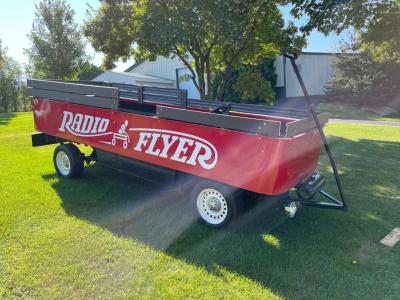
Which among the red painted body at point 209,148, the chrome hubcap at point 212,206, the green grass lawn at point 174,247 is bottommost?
the green grass lawn at point 174,247

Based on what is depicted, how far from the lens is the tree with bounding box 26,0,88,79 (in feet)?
100

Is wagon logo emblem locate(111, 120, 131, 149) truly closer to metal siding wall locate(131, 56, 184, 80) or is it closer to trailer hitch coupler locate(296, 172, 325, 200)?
trailer hitch coupler locate(296, 172, 325, 200)

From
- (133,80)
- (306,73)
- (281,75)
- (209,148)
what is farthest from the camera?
(306,73)

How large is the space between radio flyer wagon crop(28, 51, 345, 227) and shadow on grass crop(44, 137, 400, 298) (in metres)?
0.38

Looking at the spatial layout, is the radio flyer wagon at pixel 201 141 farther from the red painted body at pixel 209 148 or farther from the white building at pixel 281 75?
the white building at pixel 281 75

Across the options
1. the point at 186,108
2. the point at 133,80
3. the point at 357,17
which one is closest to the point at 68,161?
the point at 186,108

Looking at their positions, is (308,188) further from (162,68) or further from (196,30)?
(162,68)

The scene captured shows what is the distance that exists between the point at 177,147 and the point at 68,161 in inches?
119

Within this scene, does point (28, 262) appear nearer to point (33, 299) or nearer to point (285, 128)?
point (33, 299)

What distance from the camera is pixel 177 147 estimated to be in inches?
181

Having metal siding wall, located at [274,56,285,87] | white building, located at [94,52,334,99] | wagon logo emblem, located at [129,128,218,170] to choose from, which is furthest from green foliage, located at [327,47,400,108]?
wagon logo emblem, located at [129,128,218,170]

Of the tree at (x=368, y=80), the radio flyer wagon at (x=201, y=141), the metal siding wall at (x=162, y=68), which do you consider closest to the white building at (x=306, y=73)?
the tree at (x=368, y=80)

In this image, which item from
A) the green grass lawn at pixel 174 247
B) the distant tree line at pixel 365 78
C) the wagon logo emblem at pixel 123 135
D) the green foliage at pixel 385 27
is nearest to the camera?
the green grass lawn at pixel 174 247

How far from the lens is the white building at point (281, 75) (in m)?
28.9
